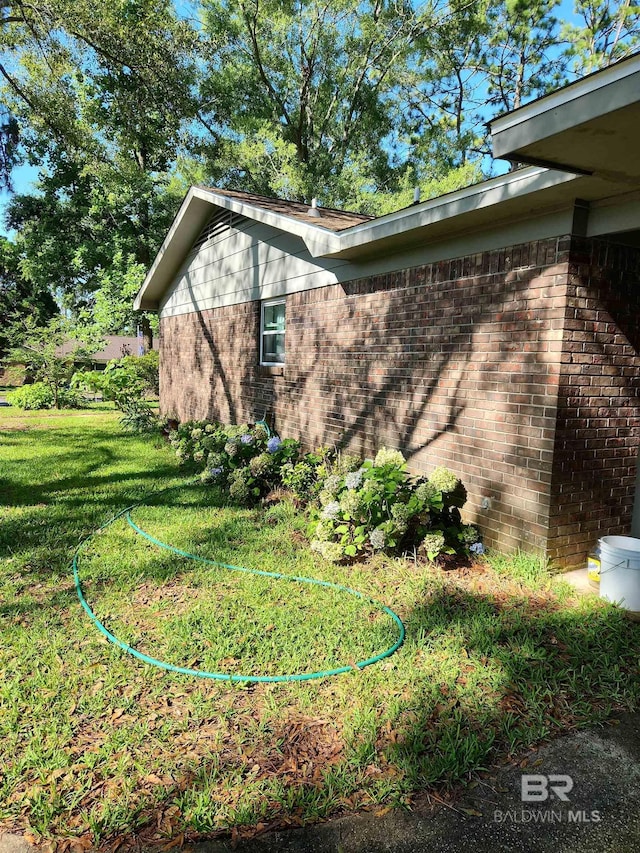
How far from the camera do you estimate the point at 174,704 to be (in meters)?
2.77

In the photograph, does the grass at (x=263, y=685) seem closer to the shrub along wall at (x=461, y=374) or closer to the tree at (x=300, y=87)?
the shrub along wall at (x=461, y=374)

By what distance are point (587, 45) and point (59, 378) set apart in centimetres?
1919

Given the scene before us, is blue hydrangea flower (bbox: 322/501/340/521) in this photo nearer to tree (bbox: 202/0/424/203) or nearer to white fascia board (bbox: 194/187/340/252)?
white fascia board (bbox: 194/187/340/252)

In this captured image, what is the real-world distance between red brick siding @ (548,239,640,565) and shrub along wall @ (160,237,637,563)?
38 millimetres

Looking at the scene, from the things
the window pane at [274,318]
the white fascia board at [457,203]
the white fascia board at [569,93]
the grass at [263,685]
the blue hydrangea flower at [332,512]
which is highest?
the white fascia board at [569,93]

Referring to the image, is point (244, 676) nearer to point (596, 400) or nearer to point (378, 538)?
point (378, 538)

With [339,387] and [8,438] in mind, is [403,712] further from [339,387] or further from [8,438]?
[8,438]

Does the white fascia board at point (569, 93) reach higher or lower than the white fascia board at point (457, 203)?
higher

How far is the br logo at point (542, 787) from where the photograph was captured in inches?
86.0

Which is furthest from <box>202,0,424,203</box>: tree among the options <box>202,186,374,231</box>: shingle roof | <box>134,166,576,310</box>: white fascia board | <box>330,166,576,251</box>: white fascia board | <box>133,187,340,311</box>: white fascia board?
<box>330,166,576,251</box>: white fascia board

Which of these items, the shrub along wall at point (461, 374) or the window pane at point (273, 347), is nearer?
the shrub along wall at point (461, 374)

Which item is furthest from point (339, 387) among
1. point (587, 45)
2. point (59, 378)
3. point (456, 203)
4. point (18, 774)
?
point (587, 45)

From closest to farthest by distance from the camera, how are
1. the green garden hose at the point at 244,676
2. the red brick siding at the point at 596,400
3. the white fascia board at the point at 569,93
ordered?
1. the white fascia board at the point at 569,93
2. the green garden hose at the point at 244,676
3. the red brick siding at the point at 596,400

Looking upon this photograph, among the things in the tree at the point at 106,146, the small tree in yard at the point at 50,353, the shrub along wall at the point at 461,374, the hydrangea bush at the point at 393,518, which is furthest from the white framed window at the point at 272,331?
the tree at the point at 106,146
